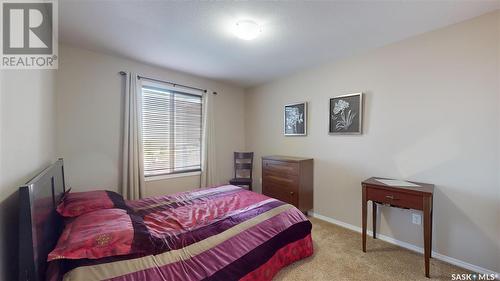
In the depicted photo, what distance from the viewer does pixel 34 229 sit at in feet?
3.07

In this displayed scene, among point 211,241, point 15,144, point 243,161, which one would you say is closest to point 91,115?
point 15,144

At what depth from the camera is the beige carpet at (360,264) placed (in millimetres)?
1816

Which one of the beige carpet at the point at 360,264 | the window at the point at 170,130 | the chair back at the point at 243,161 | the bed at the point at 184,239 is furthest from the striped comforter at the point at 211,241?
the chair back at the point at 243,161

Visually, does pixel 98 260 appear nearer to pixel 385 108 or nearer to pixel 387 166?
pixel 387 166

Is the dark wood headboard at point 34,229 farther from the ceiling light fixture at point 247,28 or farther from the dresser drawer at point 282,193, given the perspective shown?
the dresser drawer at point 282,193

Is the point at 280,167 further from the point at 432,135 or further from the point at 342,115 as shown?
the point at 432,135

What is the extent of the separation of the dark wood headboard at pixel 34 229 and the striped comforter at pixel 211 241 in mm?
175

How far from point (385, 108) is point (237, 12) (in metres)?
2.06

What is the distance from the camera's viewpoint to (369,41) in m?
2.35

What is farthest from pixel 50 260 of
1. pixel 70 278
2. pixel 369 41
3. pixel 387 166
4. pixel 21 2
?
pixel 369 41

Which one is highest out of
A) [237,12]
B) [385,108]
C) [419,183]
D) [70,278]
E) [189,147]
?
[237,12]

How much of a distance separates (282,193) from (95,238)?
2500 mm

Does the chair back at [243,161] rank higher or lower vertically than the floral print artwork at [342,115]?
lower

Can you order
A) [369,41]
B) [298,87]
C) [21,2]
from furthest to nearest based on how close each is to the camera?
1. [298,87]
2. [369,41]
3. [21,2]
